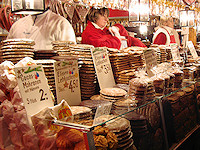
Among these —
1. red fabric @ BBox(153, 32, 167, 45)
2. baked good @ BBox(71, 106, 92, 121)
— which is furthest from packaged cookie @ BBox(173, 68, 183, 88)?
red fabric @ BBox(153, 32, 167, 45)

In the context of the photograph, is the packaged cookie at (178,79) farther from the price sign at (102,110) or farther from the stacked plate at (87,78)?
the price sign at (102,110)

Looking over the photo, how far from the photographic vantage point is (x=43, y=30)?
3.42 m

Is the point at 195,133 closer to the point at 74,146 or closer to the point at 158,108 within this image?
the point at 158,108

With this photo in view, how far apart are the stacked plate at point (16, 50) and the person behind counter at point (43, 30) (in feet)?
4.84

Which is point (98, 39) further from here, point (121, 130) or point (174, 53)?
point (121, 130)

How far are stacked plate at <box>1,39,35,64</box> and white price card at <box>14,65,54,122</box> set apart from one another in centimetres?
56

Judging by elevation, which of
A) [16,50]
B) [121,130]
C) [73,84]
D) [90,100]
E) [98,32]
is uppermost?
[98,32]

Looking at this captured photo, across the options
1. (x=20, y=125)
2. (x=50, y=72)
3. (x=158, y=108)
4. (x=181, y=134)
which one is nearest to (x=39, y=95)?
(x=20, y=125)

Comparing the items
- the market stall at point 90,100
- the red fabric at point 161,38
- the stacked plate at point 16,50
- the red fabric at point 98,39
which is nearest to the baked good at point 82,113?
the market stall at point 90,100

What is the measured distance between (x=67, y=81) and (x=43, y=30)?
6.26 feet

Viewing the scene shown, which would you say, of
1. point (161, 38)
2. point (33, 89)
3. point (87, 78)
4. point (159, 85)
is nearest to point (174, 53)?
point (159, 85)

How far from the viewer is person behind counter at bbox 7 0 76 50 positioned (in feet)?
11.1

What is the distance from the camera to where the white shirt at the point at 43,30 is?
11.1ft

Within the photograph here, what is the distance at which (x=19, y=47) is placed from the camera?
6.22ft
